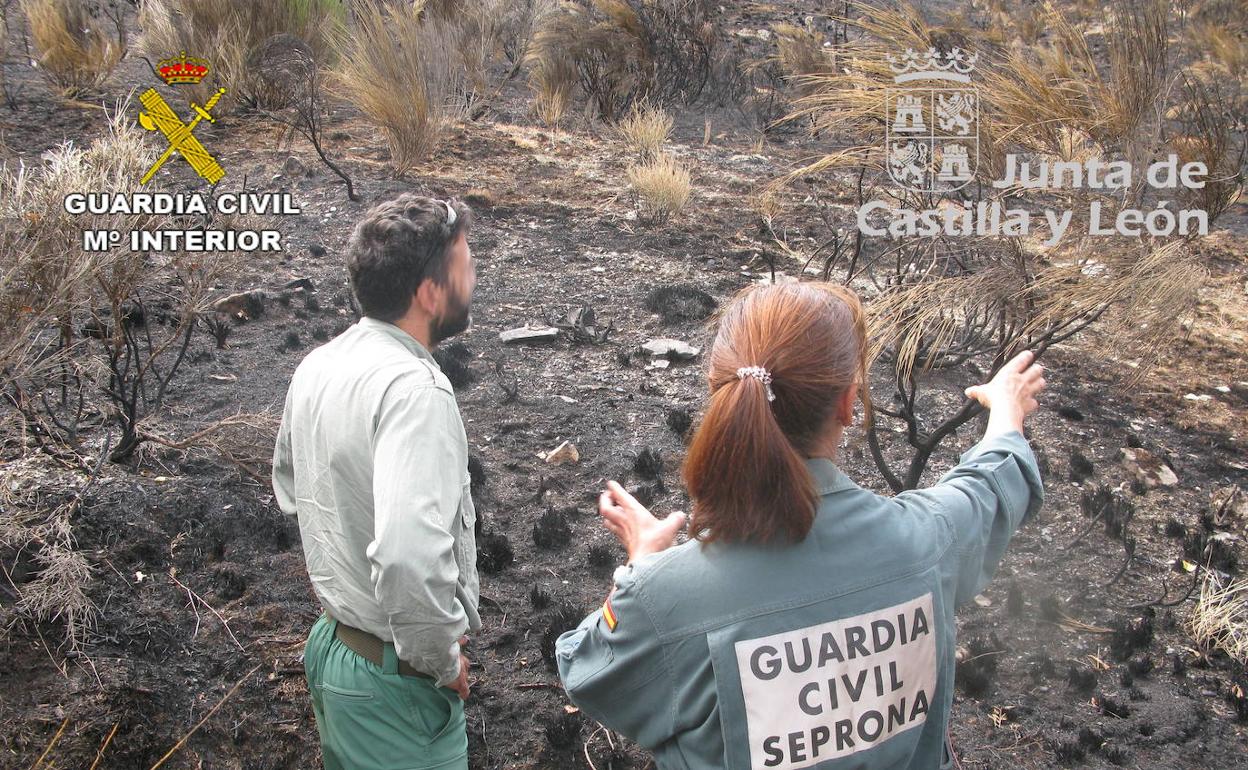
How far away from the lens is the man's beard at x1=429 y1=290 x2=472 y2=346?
7.29 feet

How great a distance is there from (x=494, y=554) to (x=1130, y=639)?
272cm

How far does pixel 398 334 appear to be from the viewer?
215 cm

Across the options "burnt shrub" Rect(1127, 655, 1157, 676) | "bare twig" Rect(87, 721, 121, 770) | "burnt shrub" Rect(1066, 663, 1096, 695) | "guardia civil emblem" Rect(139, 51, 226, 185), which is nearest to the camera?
"bare twig" Rect(87, 721, 121, 770)

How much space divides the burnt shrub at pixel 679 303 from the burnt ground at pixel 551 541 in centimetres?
6

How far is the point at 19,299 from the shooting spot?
363 centimetres

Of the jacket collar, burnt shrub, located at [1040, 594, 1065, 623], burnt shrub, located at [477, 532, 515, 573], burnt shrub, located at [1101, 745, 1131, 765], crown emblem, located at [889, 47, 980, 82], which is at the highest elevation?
crown emblem, located at [889, 47, 980, 82]

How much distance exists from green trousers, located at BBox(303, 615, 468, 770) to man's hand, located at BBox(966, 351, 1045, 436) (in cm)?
137

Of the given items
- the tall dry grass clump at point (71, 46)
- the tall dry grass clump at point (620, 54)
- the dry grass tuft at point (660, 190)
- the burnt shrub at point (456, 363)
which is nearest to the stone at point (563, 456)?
the burnt shrub at point (456, 363)

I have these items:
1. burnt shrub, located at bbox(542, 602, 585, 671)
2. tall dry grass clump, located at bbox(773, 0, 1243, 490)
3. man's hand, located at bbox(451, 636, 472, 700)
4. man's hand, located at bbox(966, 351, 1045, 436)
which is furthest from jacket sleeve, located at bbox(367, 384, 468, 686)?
tall dry grass clump, located at bbox(773, 0, 1243, 490)

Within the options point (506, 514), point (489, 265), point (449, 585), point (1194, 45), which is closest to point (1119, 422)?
point (506, 514)

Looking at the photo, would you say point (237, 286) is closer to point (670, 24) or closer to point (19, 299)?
point (19, 299)

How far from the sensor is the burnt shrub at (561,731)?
335 cm

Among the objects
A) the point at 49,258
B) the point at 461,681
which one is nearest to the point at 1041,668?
the point at 461,681

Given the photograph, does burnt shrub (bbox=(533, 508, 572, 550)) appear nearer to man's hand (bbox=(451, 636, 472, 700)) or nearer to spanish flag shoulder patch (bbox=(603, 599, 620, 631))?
man's hand (bbox=(451, 636, 472, 700))
